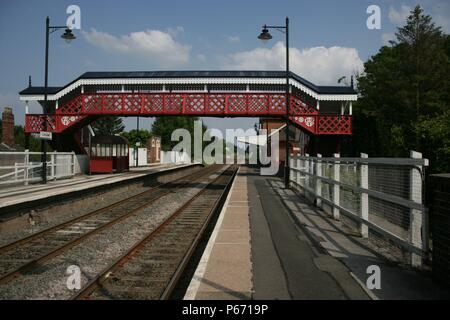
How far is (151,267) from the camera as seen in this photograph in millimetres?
7898

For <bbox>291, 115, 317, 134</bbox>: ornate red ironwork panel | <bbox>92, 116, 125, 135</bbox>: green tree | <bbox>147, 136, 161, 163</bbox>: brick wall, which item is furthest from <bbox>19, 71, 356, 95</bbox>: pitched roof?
<bbox>92, 116, 125, 135</bbox>: green tree

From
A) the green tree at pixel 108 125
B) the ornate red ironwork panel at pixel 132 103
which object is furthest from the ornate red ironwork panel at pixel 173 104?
the green tree at pixel 108 125

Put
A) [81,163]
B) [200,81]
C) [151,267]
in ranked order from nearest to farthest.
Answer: [151,267]
[200,81]
[81,163]

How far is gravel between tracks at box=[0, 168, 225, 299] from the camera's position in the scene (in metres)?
6.39

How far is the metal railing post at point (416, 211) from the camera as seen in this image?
19.8 feet

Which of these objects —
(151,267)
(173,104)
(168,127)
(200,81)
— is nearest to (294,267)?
(151,267)

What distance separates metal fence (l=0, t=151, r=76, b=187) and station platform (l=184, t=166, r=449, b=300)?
11.6m

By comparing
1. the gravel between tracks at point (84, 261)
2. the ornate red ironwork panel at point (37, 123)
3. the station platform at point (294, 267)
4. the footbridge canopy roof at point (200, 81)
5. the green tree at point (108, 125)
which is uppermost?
the green tree at point (108, 125)

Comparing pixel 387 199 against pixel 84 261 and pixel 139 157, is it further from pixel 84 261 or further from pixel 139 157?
pixel 139 157

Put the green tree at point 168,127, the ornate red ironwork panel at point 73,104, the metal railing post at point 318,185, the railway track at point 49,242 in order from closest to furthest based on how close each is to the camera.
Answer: the railway track at point 49,242, the metal railing post at point 318,185, the ornate red ironwork panel at point 73,104, the green tree at point 168,127

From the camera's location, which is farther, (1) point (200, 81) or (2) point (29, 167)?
(1) point (200, 81)

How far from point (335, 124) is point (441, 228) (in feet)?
72.3

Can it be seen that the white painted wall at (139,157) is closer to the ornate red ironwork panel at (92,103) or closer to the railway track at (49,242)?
the ornate red ironwork panel at (92,103)

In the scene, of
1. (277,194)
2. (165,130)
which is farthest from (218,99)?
(165,130)
